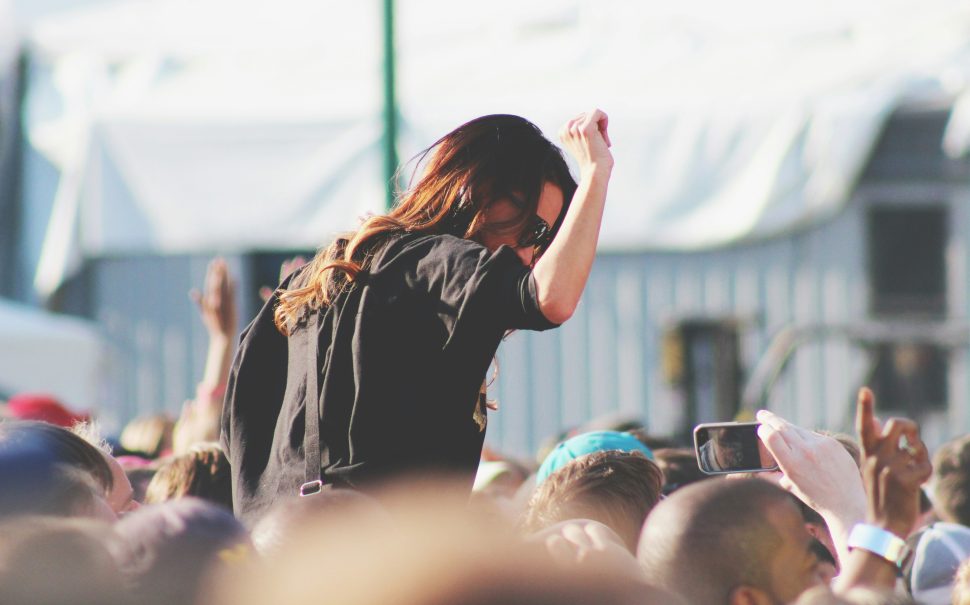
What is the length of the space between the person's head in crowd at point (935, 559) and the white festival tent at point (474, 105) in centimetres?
696

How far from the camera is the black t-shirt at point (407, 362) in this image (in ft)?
8.07

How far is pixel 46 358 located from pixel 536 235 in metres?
6.30

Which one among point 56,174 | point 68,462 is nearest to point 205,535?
point 68,462

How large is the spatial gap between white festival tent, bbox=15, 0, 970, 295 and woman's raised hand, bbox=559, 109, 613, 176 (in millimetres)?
7573

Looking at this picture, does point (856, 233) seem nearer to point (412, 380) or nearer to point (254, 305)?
point (254, 305)

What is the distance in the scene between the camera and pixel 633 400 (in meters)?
10.8

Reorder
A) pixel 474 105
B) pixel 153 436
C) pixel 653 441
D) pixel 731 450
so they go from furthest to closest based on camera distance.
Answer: pixel 474 105 → pixel 153 436 → pixel 653 441 → pixel 731 450

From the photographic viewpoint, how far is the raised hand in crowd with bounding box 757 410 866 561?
8.20 feet

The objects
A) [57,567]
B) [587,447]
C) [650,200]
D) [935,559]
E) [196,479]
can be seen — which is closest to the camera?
Answer: [57,567]

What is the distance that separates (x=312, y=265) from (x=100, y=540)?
37.1 inches

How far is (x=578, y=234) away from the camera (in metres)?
2.44

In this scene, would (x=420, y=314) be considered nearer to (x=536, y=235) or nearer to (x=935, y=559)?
(x=536, y=235)

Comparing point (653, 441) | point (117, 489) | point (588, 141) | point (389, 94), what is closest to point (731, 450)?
point (588, 141)

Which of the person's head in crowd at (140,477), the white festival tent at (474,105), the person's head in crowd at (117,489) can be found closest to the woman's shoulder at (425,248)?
the person's head in crowd at (117,489)
